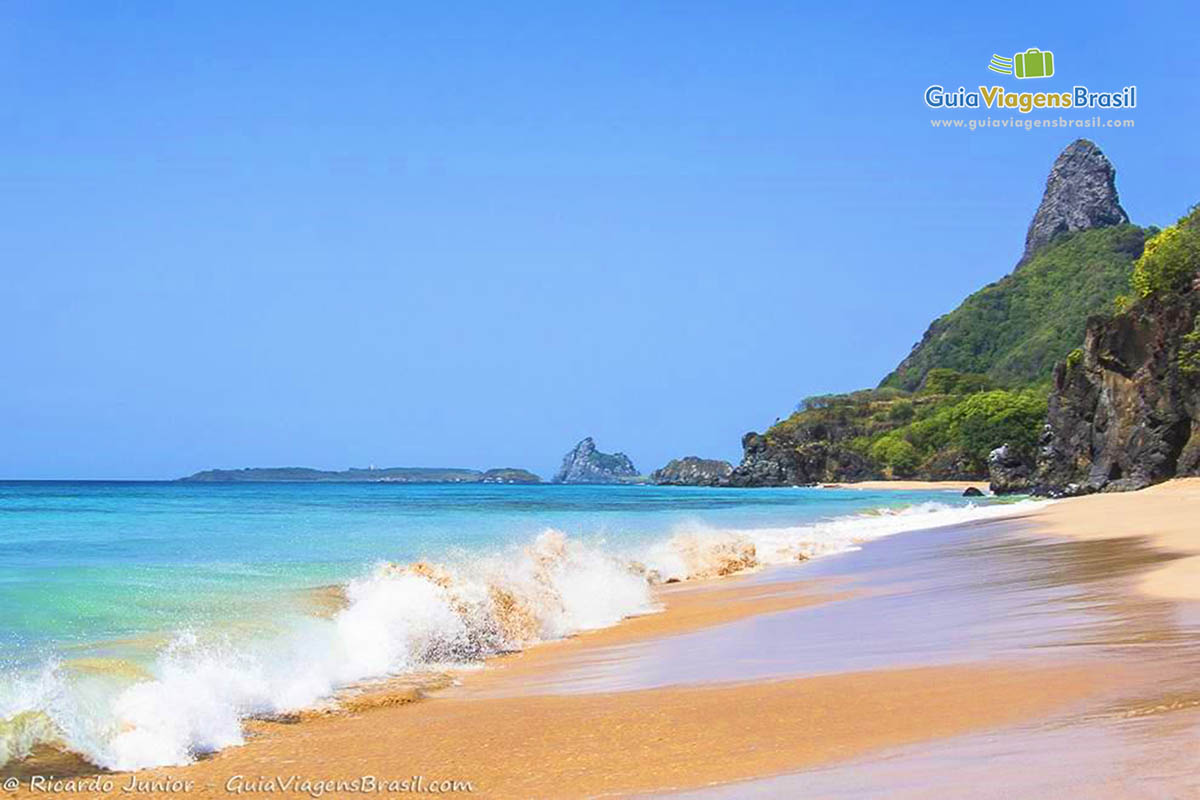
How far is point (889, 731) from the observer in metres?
5.64

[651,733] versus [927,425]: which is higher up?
[927,425]

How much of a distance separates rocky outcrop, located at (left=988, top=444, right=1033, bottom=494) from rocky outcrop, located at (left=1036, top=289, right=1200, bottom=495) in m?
21.7

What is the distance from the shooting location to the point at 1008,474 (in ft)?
284

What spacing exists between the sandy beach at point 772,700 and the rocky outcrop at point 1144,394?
39833mm

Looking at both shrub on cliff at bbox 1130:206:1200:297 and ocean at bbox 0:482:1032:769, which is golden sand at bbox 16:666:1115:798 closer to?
ocean at bbox 0:482:1032:769

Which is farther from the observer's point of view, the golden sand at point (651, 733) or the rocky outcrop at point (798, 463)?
the rocky outcrop at point (798, 463)

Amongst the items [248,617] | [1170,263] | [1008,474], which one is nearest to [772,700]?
[248,617]

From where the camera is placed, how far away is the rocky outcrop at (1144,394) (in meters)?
46.8

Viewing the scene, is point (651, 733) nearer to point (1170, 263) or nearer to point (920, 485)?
point (1170, 263)

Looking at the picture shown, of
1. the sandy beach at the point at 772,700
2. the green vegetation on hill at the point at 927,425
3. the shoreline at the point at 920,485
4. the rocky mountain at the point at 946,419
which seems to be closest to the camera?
the sandy beach at the point at 772,700

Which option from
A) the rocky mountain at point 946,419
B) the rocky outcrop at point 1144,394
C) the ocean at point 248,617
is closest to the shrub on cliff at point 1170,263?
the rocky outcrop at point 1144,394

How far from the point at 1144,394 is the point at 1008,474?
3693cm

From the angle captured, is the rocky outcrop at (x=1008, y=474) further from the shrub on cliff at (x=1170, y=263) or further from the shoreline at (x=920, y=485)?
the shrub on cliff at (x=1170, y=263)

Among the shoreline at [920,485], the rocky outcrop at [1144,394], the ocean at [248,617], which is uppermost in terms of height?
the rocky outcrop at [1144,394]
